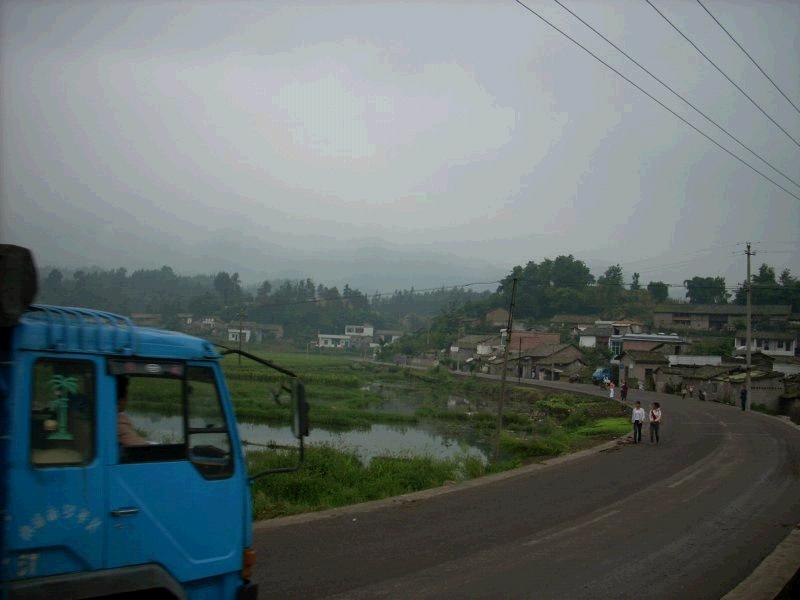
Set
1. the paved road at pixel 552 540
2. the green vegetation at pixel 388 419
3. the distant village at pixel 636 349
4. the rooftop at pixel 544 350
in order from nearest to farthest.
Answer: the paved road at pixel 552 540 → the green vegetation at pixel 388 419 → the distant village at pixel 636 349 → the rooftop at pixel 544 350

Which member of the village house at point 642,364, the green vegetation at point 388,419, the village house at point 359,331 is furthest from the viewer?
the village house at point 359,331

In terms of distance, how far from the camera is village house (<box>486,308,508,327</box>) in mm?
94306

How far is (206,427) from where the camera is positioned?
15.8ft

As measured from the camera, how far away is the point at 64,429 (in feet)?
13.5

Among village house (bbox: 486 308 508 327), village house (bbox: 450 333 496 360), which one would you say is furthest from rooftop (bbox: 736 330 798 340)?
village house (bbox: 486 308 508 327)

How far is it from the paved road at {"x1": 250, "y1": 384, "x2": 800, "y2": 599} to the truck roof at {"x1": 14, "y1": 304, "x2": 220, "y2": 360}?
3339 millimetres

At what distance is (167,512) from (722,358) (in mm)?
64292

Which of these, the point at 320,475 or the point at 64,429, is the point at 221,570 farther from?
the point at 320,475

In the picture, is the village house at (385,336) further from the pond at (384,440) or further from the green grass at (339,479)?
the green grass at (339,479)

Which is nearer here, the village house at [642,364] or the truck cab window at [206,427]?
the truck cab window at [206,427]

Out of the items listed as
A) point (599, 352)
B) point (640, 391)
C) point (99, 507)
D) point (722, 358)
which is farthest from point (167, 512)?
point (599, 352)

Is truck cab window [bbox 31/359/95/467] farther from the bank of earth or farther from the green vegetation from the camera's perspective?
the bank of earth

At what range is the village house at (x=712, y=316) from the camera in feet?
267

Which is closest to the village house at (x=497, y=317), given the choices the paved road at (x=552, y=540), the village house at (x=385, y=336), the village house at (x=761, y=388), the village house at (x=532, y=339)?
the village house at (x=532, y=339)
